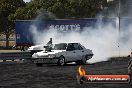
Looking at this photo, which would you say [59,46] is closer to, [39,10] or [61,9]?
[61,9]

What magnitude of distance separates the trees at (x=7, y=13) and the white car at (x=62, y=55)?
52999mm

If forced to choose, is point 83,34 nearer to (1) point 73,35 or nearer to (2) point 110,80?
(1) point 73,35

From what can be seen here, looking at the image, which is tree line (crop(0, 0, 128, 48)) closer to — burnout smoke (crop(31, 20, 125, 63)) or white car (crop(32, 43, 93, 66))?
burnout smoke (crop(31, 20, 125, 63))

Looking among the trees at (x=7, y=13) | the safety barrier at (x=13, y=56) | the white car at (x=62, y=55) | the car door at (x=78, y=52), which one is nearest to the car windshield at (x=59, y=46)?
the white car at (x=62, y=55)

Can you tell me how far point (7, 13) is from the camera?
8081cm

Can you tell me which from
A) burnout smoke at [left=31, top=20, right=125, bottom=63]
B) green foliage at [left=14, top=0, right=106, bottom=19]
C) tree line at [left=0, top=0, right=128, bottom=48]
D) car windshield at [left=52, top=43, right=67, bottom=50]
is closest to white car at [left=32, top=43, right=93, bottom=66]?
car windshield at [left=52, top=43, right=67, bottom=50]

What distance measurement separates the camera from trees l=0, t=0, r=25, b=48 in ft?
257

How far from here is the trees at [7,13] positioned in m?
78.4

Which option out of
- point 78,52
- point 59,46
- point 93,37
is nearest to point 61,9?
point 93,37

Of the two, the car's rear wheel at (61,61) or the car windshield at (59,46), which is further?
the car windshield at (59,46)

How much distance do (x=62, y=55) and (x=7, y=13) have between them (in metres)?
58.7

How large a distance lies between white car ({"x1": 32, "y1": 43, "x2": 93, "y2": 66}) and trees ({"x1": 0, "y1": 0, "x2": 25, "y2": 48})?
52999mm

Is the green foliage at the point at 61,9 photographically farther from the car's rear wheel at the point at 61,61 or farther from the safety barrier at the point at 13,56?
the car's rear wheel at the point at 61,61

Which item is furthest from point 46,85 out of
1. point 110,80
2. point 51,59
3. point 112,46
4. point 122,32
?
point 122,32
